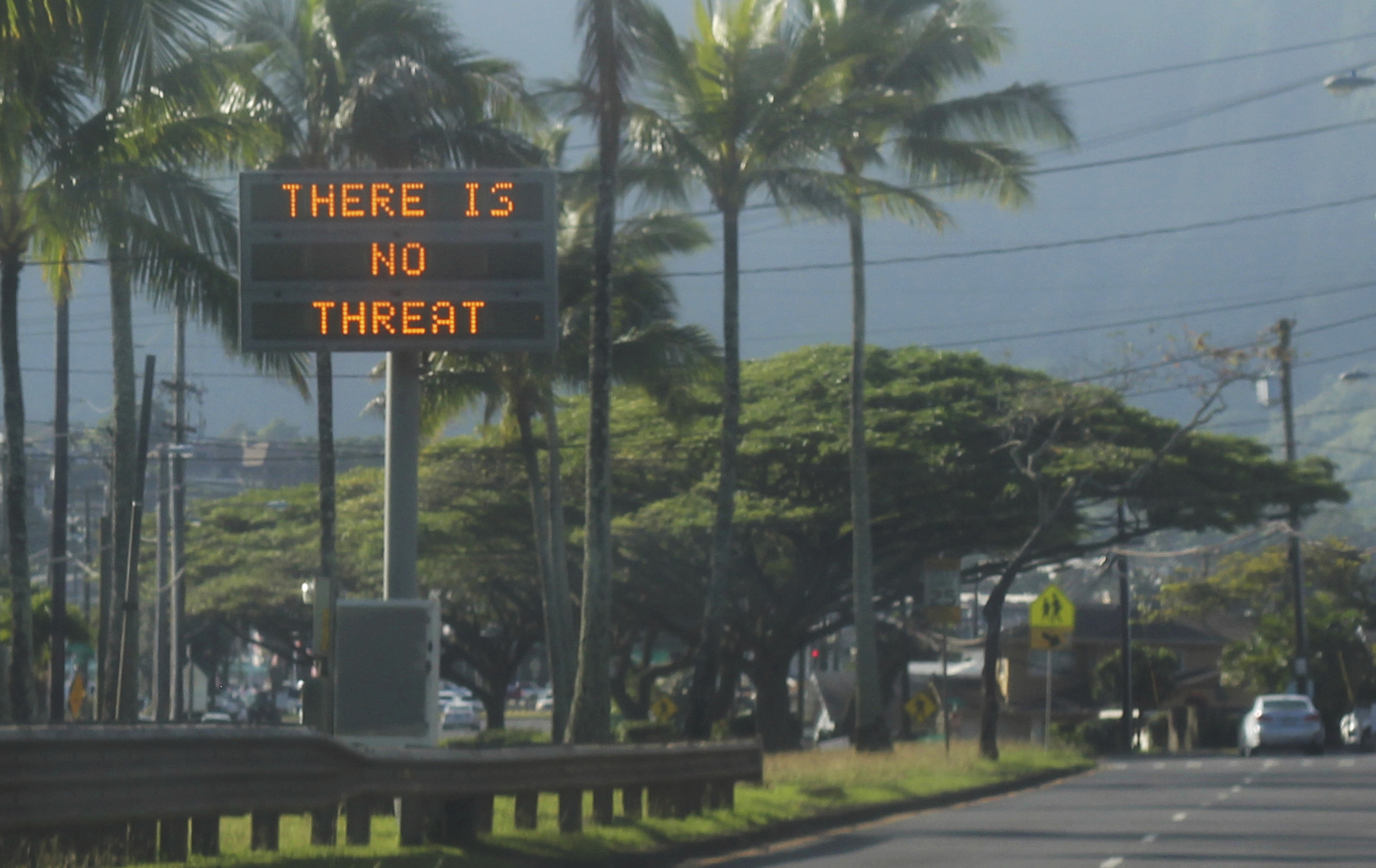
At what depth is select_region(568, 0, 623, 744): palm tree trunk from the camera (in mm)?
19641

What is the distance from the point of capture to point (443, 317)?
14.6m

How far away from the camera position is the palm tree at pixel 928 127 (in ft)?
89.3

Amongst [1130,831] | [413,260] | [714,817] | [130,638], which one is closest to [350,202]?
[413,260]

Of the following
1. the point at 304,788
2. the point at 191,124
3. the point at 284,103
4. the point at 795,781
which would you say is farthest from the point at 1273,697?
the point at 304,788

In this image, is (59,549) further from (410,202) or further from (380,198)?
(410,202)

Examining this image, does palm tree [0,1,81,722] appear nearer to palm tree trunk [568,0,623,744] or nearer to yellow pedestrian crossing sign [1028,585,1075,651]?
palm tree trunk [568,0,623,744]

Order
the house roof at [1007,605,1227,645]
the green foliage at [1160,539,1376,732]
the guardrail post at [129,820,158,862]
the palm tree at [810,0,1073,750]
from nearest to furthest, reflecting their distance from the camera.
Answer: the guardrail post at [129,820,158,862], the palm tree at [810,0,1073,750], the green foliage at [1160,539,1376,732], the house roof at [1007,605,1227,645]

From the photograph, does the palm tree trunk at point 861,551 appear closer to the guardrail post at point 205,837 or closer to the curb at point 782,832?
the curb at point 782,832

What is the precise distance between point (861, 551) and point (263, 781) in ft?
62.3

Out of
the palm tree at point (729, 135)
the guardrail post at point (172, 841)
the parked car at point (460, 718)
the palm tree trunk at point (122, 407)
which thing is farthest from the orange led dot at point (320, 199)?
the parked car at point (460, 718)

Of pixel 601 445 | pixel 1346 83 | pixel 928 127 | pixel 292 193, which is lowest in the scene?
pixel 601 445

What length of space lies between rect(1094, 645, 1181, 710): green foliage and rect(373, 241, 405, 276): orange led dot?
44.6 m

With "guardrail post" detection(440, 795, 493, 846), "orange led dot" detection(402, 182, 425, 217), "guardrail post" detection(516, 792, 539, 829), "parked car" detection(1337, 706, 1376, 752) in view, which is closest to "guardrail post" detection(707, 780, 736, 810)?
"guardrail post" detection(516, 792, 539, 829)

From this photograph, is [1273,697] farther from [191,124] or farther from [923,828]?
[191,124]
